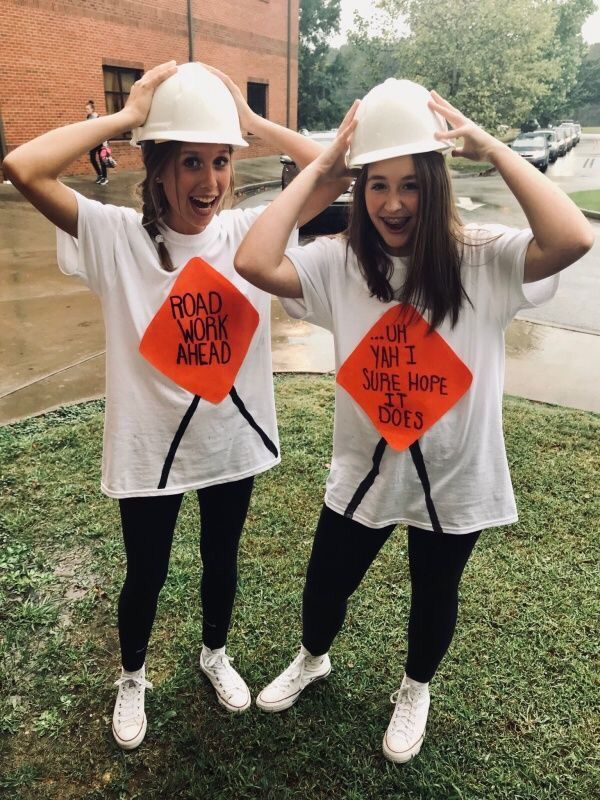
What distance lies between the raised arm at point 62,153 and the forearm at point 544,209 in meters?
0.90

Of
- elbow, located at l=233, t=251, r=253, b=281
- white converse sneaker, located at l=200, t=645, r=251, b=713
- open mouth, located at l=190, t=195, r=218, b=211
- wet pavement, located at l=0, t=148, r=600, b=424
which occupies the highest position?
open mouth, located at l=190, t=195, r=218, b=211

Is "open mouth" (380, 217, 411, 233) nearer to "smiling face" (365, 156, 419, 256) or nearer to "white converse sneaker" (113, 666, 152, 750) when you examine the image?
"smiling face" (365, 156, 419, 256)

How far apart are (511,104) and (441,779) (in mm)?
26328

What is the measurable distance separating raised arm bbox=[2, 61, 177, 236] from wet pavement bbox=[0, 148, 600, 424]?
3.05 meters

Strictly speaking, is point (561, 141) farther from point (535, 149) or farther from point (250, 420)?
point (250, 420)

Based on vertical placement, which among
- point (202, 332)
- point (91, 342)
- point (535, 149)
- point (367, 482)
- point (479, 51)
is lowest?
point (91, 342)

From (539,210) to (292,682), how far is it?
174 cm

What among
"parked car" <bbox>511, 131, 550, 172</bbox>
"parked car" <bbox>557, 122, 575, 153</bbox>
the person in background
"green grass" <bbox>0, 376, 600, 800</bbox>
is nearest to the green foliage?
"parked car" <bbox>511, 131, 550, 172</bbox>

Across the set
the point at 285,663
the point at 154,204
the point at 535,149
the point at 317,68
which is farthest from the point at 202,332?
the point at 317,68

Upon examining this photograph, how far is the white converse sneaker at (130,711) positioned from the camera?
2.04 metres

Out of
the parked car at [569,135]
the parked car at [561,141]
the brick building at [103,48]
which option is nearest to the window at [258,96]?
the brick building at [103,48]

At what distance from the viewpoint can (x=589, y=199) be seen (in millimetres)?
16141

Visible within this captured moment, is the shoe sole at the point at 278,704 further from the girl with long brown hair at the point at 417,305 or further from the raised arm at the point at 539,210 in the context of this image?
the raised arm at the point at 539,210

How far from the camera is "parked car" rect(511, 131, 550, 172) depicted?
2216 cm
